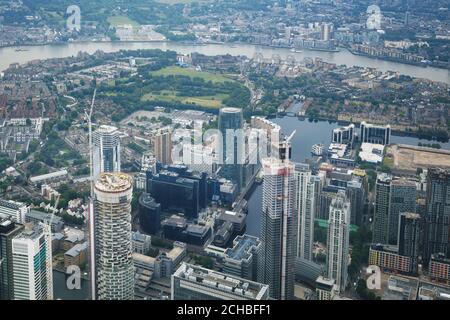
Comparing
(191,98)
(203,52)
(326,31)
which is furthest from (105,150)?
(326,31)

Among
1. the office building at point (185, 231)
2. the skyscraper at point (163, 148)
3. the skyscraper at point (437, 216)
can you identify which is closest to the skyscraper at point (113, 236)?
the office building at point (185, 231)

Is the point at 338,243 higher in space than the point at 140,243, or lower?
higher

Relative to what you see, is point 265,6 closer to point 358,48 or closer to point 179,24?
point 179,24

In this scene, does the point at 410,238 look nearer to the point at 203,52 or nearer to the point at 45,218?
the point at 45,218

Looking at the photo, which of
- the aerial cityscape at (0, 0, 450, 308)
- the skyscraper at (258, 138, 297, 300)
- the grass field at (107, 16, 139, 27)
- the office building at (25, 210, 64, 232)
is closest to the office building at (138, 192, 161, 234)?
the aerial cityscape at (0, 0, 450, 308)

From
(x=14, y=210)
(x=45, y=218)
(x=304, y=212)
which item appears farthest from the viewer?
(x=14, y=210)

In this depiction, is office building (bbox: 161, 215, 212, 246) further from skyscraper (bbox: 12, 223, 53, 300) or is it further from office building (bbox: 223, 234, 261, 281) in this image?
skyscraper (bbox: 12, 223, 53, 300)
